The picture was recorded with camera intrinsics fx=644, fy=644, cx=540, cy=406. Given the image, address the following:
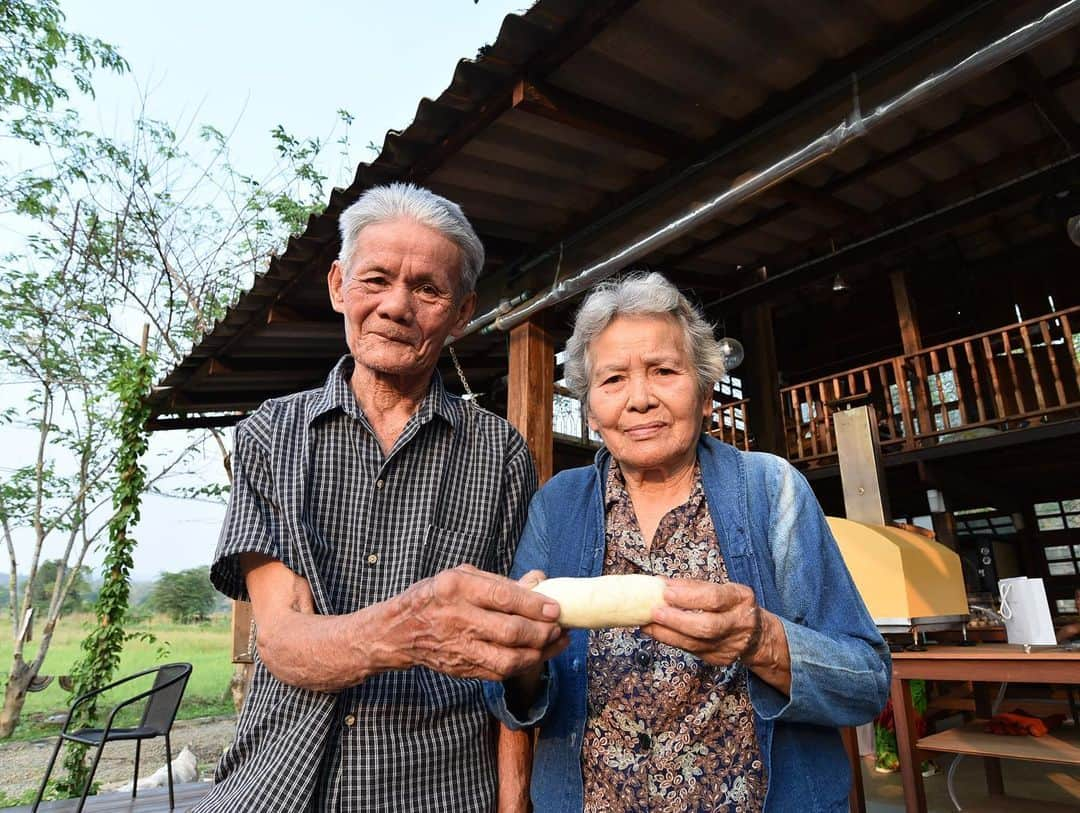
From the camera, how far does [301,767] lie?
114 cm

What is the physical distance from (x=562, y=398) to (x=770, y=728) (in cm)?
928

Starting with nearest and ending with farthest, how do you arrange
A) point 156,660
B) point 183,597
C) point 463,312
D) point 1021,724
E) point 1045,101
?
point 463,312, point 1045,101, point 1021,724, point 156,660, point 183,597

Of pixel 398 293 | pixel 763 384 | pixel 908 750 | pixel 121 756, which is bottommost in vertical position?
pixel 121 756

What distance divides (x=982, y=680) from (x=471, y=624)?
4.09 meters

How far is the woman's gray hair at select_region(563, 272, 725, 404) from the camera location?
1576 mm

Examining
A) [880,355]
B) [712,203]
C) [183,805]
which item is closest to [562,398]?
[880,355]

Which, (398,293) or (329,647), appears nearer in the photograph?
(329,647)

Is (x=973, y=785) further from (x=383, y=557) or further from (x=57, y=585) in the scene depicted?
(x=57, y=585)

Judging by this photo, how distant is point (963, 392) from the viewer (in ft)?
26.9

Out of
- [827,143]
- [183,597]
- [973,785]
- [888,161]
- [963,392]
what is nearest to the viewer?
[827,143]

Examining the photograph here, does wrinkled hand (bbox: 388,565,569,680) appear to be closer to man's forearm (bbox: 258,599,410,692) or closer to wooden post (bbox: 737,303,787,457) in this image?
man's forearm (bbox: 258,599,410,692)

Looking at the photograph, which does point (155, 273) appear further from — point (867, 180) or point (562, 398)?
point (867, 180)

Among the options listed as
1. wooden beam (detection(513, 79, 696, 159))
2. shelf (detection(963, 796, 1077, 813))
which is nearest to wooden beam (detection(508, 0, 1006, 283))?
wooden beam (detection(513, 79, 696, 159))

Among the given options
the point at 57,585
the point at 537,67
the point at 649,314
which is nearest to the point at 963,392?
the point at 537,67
